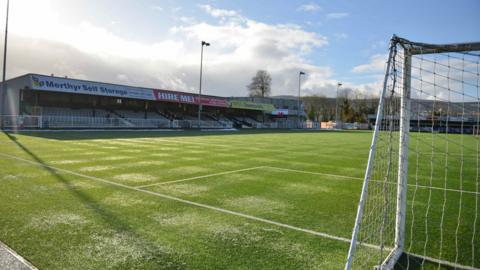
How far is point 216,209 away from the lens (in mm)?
5980

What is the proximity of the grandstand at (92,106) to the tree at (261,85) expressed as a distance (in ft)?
101

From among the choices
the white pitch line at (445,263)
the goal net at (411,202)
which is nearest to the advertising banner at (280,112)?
the goal net at (411,202)

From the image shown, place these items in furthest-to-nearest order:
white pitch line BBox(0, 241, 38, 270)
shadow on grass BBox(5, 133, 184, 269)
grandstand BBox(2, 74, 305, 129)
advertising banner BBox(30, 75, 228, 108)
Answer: advertising banner BBox(30, 75, 228, 108), grandstand BBox(2, 74, 305, 129), shadow on grass BBox(5, 133, 184, 269), white pitch line BBox(0, 241, 38, 270)

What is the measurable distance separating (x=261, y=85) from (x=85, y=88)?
54980 mm

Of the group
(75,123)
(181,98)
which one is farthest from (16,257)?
(181,98)

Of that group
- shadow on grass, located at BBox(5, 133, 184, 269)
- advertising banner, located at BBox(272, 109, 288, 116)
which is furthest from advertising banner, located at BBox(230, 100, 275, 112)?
shadow on grass, located at BBox(5, 133, 184, 269)

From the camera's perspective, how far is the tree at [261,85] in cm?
8362

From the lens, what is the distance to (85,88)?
3375cm

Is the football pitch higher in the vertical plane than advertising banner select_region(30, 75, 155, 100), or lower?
lower

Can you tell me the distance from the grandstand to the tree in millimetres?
30704

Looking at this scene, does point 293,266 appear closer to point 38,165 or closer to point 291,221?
point 291,221

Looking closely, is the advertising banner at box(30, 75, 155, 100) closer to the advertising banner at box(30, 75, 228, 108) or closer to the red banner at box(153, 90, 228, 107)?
the advertising banner at box(30, 75, 228, 108)

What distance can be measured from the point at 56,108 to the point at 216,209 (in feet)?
115

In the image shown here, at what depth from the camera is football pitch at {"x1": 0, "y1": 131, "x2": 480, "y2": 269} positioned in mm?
3934
